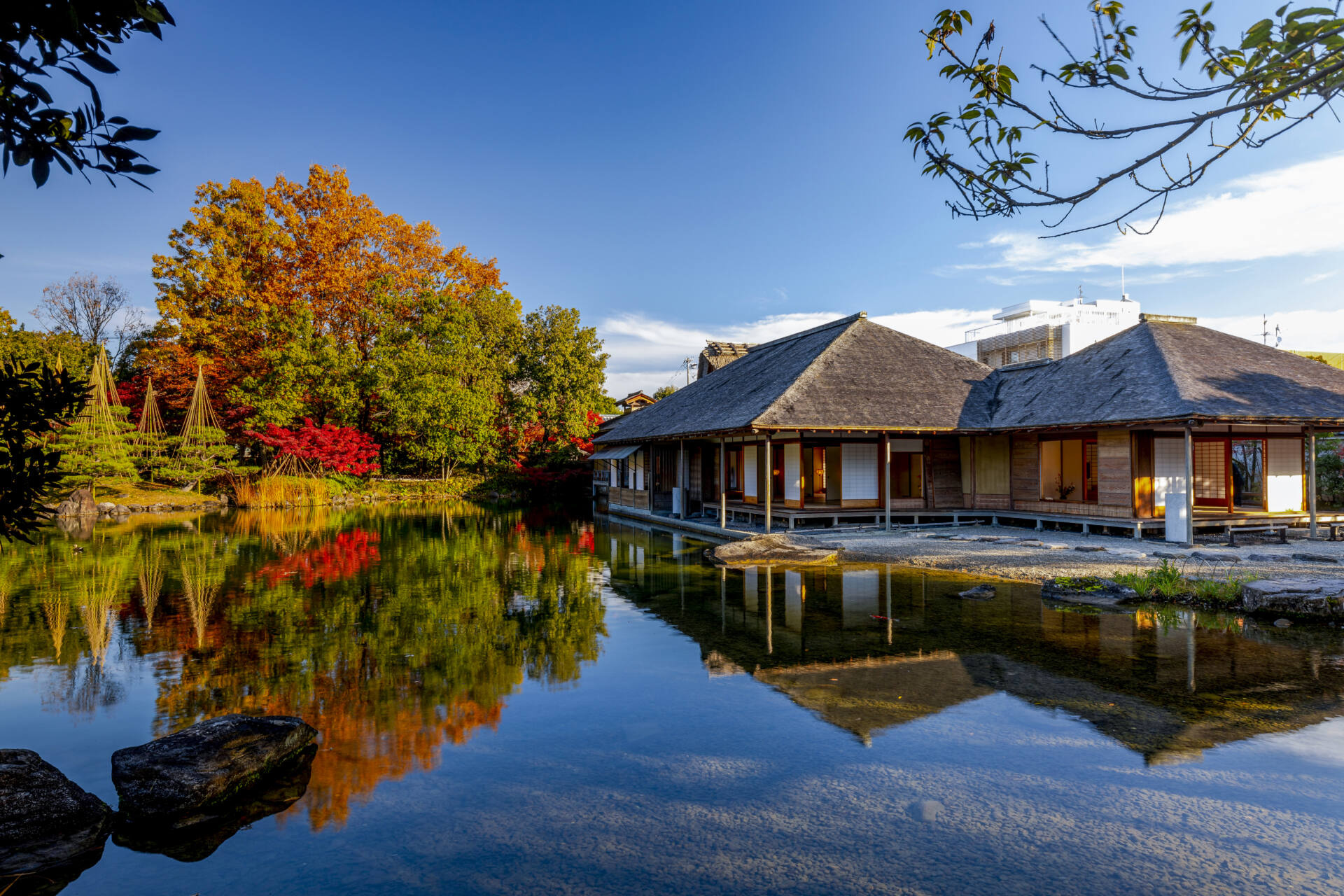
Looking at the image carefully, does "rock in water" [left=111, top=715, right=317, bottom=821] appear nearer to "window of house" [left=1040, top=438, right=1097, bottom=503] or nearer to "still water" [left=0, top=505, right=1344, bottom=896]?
"still water" [left=0, top=505, right=1344, bottom=896]

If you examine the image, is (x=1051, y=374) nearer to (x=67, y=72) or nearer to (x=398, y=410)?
(x=67, y=72)

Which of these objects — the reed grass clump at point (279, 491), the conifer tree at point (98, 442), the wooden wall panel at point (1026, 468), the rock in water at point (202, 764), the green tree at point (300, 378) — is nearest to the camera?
the rock in water at point (202, 764)

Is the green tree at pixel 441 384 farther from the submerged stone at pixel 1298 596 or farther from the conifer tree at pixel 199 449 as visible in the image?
the submerged stone at pixel 1298 596

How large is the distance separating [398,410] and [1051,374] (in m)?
26.3

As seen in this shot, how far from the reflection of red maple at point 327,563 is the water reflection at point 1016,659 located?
6.44 metres

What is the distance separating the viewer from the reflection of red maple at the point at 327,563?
13367 millimetres

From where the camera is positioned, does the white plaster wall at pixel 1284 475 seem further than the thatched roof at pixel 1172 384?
Yes

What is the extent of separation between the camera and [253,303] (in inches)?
1305

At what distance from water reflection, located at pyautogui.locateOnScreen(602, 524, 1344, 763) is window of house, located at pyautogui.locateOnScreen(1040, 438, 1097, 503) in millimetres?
9042

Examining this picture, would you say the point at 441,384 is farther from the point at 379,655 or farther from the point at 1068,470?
the point at 379,655

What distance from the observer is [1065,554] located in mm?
13766

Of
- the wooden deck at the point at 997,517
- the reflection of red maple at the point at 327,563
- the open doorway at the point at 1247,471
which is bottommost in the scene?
the reflection of red maple at the point at 327,563

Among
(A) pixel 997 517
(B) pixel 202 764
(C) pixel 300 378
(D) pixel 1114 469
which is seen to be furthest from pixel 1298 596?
(C) pixel 300 378

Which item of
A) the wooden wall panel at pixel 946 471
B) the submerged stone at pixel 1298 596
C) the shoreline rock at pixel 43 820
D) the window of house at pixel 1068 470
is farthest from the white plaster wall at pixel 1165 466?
the shoreline rock at pixel 43 820
